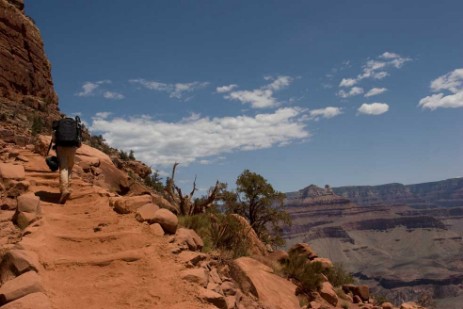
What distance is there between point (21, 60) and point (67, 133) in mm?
26897

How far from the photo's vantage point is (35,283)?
500cm

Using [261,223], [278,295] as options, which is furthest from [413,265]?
[278,295]

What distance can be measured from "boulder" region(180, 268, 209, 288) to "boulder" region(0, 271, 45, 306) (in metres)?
1.89

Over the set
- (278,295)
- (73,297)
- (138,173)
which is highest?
(138,173)

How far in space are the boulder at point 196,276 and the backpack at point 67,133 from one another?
5.11 meters

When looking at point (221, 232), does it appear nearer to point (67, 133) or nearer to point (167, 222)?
point (167, 222)

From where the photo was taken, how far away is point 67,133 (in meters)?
9.57

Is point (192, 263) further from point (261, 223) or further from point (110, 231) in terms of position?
point (261, 223)

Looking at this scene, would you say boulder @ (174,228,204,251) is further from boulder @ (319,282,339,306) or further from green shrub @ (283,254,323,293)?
boulder @ (319,282,339,306)

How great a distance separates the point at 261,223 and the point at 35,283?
78.5 ft

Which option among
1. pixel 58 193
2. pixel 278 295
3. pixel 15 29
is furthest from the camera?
pixel 15 29

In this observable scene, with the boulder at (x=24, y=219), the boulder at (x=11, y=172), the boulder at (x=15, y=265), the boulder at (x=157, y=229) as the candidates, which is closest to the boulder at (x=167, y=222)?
the boulder at (x=157, y=229)

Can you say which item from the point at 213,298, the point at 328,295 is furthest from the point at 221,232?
the point at 213,298

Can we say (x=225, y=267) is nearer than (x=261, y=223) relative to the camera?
Yes
